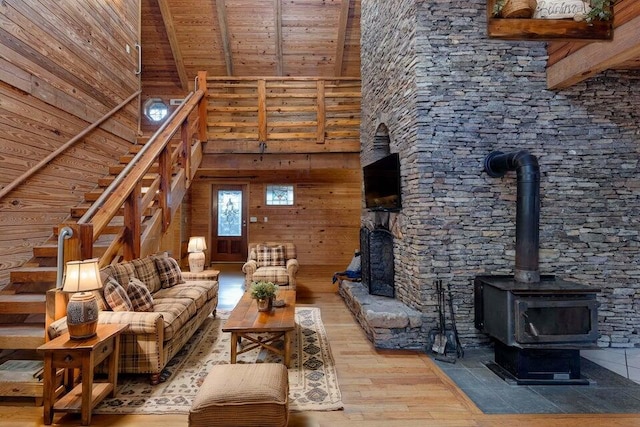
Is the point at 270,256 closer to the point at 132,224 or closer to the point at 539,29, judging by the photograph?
the point at 132,224

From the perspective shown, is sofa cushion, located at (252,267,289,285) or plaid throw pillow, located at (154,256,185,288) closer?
plaid throw pillow, located at (154,256,185,288)

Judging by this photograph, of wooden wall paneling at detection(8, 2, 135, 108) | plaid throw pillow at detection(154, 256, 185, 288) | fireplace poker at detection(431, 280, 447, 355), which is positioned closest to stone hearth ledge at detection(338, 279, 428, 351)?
fireplace poker at detection(431, 280, 447, 355)

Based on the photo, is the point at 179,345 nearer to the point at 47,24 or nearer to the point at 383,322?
the point at 383,322

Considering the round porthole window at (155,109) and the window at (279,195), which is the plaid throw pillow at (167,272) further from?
the round porthole window at (155,109)

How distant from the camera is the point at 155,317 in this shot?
2.64 metres

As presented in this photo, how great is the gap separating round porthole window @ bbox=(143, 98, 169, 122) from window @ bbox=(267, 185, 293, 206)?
117 inches

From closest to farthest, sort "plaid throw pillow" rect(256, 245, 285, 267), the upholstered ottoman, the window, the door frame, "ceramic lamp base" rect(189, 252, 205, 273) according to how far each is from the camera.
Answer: the upholstered ottoman
"ceramic lamp base" rect(189, 252, 205, 273)
"plaid throw pillow" rect(256, 245, 285, 267)
the window
the door frame

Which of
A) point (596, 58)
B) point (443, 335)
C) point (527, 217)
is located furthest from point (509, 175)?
point (443, 335)

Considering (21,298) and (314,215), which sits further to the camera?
(314,215)

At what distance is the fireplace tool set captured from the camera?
3230mm

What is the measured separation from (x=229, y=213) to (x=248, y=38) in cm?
395

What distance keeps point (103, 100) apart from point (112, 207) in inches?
91.9

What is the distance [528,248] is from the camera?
9.90 ft

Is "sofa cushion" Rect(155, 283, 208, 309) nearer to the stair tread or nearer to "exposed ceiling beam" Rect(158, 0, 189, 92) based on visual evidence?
the stair tread
